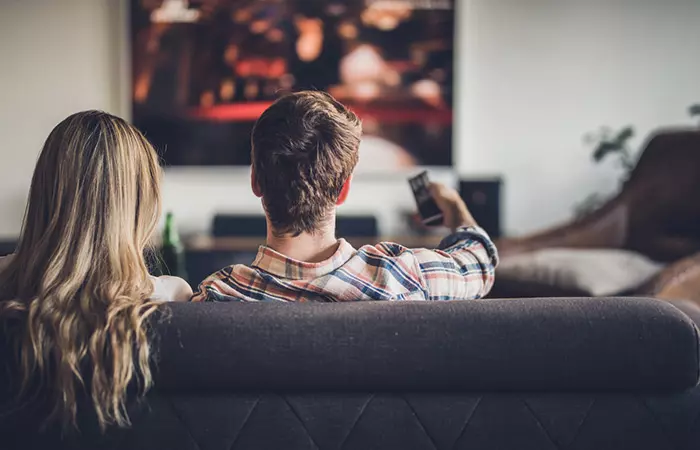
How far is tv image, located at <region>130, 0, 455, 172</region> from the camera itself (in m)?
4.68

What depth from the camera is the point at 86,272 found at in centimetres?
116

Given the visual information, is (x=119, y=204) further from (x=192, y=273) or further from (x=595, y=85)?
(x=595, y=85)

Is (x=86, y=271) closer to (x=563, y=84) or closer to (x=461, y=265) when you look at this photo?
(x=461, y=265)

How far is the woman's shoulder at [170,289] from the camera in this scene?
1258 millimetres

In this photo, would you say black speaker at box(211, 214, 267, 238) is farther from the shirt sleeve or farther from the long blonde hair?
the long blonde hair

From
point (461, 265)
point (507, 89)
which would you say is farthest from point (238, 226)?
point (461, 265)

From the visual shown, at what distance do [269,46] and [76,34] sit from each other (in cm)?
118

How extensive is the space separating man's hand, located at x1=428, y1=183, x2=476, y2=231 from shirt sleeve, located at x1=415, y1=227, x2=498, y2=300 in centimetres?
10

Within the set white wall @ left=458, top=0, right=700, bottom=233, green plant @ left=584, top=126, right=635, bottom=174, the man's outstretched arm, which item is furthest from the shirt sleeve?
white wall @ left=458, top=0, right=700, bottom=233

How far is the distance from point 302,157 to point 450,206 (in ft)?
1.53

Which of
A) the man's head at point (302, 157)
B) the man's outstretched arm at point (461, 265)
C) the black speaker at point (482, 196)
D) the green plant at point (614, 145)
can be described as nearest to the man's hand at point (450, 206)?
the man's outstretched arm at point (461, 265)

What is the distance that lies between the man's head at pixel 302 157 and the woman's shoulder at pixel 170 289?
7.6 inches

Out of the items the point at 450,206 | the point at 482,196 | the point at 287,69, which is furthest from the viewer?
the point at 287,69

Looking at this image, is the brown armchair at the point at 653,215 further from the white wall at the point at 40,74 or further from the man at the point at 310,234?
the white wall at the point at 40,74
